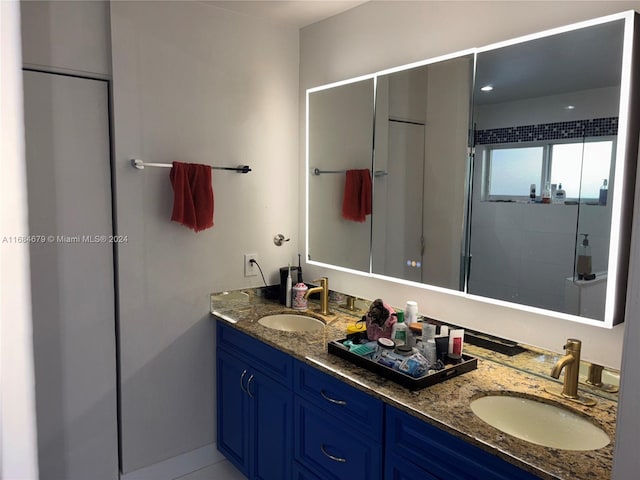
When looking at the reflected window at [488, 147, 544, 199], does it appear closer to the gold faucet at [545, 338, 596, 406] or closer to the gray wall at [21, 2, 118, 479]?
the gold faucet at [545, 338, 596, 406]

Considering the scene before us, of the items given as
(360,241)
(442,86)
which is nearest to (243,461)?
(360,241)

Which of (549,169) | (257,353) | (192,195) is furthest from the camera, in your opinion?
(192,195)

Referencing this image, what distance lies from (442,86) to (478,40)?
0.70 ft

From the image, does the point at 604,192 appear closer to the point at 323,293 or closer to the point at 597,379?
the point at 597,379

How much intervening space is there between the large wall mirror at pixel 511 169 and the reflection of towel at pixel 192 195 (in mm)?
764

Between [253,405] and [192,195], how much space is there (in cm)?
106

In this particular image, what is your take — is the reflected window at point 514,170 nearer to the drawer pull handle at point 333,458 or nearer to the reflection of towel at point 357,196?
the reflection of towel at point 357,196

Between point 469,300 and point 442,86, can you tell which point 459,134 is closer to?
point 442,86

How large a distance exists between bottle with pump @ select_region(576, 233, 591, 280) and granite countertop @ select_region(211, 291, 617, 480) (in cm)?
38

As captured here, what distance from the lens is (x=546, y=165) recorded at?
1.59m

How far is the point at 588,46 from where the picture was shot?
1.48 meters

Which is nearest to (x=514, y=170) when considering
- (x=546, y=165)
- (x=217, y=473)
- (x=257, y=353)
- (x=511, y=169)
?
(x=511, y=169)

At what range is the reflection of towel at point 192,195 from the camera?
2.23 metres

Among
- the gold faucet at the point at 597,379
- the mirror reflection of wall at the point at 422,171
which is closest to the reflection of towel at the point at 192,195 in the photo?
the mirror reflection of wall at the point at 422,171
